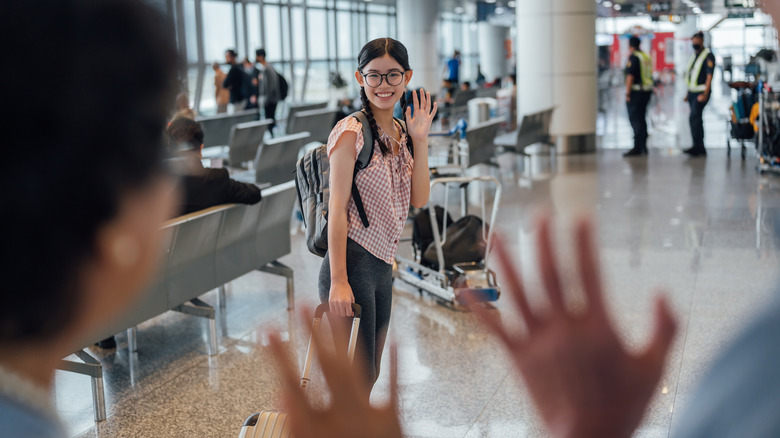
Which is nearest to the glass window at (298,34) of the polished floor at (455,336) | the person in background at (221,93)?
the person in background at (221,93)

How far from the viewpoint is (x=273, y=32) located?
24.4 meters

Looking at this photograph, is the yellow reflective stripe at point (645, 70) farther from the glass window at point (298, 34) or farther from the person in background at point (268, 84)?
the glass window at point (298, 34)

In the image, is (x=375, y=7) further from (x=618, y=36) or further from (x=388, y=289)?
(x=388, y=289)

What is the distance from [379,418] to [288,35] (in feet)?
82.9

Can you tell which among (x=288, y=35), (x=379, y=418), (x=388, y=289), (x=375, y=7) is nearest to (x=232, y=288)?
(x=388, y=289)

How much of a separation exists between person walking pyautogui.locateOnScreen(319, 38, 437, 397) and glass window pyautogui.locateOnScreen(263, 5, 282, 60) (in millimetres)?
21543

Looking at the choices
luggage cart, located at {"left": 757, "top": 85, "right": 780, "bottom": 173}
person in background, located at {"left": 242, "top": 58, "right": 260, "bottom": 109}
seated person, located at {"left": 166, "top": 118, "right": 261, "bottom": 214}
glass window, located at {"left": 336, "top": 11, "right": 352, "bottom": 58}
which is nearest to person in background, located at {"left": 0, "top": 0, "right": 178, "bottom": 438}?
seated person, located at {"left": 166, "top": 118, "right": 261, "bottom": 214}

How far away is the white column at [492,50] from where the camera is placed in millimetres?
42375

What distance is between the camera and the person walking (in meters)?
2.93

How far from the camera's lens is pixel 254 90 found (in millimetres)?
16938

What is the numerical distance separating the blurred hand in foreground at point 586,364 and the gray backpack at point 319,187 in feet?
7.86

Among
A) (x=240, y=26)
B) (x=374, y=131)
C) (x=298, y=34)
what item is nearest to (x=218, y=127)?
(x=374, y=131)

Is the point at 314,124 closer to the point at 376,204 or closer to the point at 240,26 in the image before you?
the point at 240,26

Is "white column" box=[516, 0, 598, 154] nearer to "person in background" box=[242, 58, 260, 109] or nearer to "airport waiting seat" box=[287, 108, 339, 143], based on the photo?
"airport waiting seat" box=[287, 108, 339, 143]
